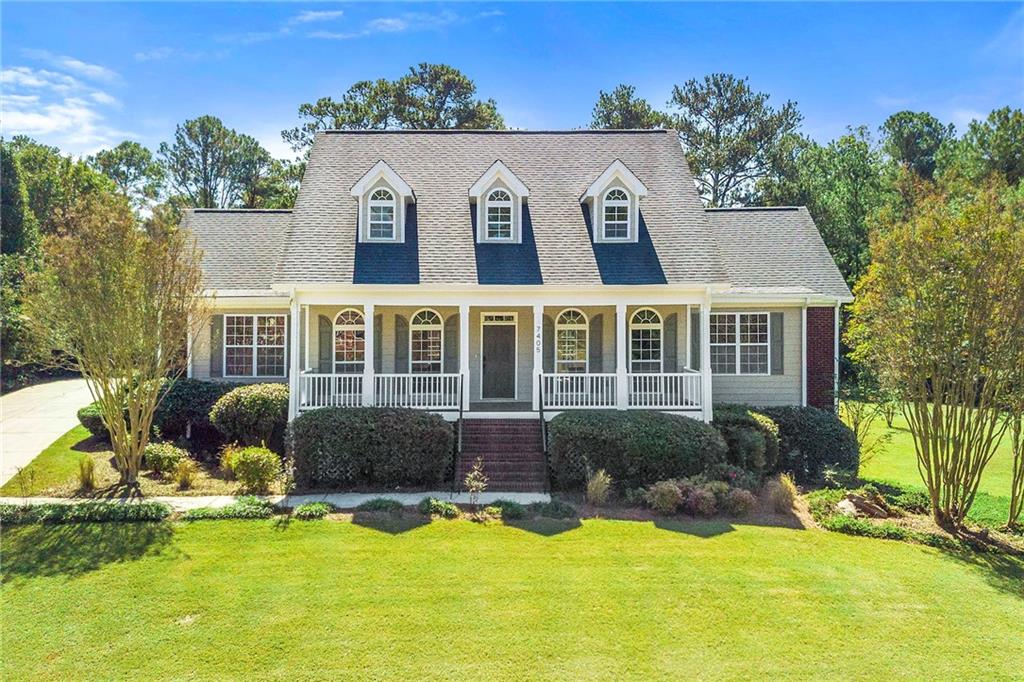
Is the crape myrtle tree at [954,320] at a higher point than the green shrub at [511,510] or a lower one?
higher

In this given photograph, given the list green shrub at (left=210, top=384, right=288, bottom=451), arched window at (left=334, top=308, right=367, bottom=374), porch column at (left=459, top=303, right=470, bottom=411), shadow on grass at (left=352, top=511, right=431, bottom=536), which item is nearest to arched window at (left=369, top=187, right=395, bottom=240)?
arched window at (left=334, top=308, right=367, bottom=374)

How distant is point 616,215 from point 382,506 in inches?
397

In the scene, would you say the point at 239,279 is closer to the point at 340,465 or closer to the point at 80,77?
the point at 80,77

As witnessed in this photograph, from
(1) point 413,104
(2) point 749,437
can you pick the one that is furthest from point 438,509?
(1) point 413,104

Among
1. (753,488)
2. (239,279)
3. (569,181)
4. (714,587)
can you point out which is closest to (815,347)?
(753,488)

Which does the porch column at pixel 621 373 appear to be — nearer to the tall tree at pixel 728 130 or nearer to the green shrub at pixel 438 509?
the green shrub at pixel 438 509

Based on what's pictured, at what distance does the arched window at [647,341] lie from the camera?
16.9m

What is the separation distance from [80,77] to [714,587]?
633 inches

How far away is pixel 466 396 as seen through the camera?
1464 cm

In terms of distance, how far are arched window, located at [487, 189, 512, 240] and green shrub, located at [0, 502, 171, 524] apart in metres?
10.0

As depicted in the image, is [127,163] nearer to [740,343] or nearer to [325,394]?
[325,394]

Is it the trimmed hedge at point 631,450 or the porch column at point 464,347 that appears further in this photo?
the porch column at point 464,347

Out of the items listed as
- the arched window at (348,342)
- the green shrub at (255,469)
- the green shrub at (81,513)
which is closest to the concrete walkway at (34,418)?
the green shrub at (81,513)

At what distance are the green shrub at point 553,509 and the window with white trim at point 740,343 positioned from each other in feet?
26.7
